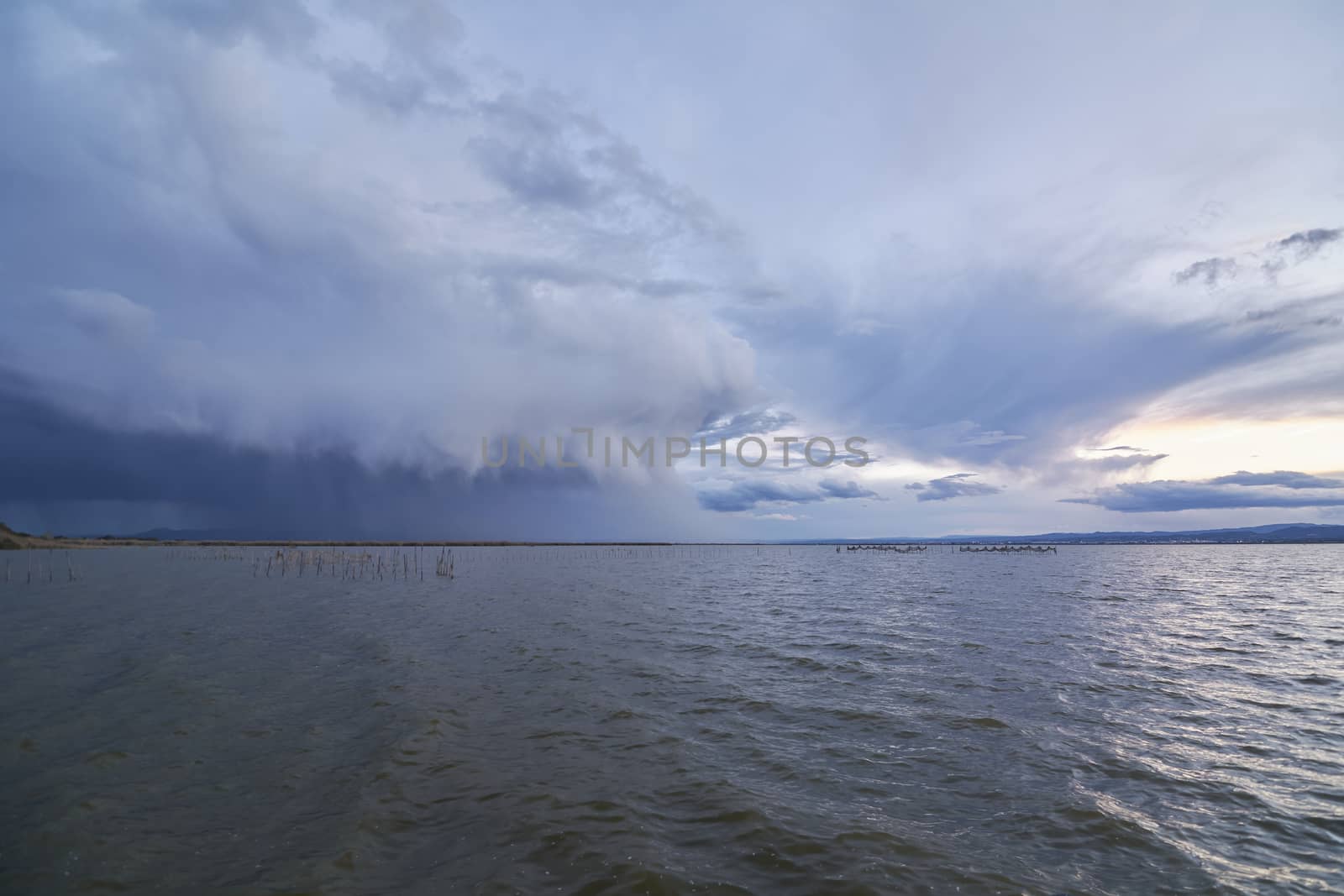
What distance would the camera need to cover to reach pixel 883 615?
3803cm

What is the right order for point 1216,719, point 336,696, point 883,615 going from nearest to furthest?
point 1216,719
point 336,696
point 883,615

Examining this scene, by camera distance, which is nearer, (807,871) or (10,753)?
(807,871)

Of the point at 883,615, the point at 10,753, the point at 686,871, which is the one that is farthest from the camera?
the point at 883,615

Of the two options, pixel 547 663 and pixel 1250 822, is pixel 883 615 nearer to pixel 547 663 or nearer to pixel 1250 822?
pixel 547 663

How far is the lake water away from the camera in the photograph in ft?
28.7

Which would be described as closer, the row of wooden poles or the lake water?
the lake water

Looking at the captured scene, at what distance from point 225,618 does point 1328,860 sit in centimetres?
4189

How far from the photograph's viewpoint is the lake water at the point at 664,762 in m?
8.73

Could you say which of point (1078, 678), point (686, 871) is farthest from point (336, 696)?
point (1078, 678)

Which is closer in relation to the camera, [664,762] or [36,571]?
[664,762]

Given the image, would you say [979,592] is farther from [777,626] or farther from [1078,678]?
[1078,678]

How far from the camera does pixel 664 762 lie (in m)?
13.0

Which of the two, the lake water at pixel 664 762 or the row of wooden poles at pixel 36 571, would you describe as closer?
the lake water at pixel 664 762

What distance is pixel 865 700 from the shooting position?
18.0 meters
